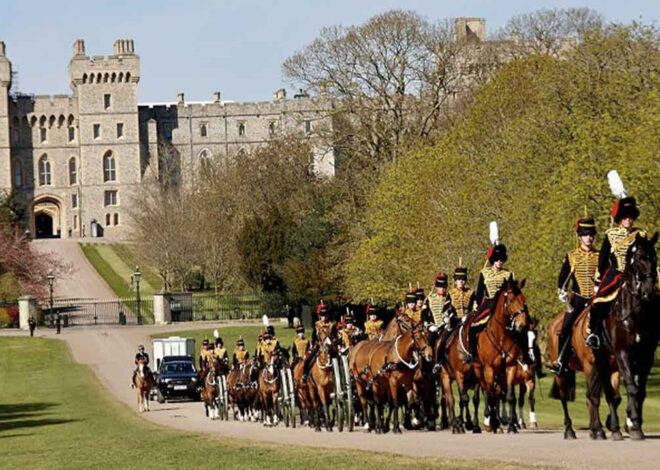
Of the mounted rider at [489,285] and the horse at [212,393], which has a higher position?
the mounted rider at [489,285]

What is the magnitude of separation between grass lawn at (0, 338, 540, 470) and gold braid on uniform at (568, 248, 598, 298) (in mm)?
3463

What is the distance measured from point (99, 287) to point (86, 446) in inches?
2960

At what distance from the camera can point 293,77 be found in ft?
237

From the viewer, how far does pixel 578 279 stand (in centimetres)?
1902

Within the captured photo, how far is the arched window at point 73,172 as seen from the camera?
149 m

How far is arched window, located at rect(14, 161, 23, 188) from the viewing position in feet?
486

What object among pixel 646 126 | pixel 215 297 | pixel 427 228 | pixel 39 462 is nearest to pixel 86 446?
pixel 39 462

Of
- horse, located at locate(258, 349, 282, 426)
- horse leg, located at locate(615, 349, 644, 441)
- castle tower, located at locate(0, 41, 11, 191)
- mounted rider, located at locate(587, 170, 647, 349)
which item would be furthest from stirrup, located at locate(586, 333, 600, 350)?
castle tower, located at locate(0, 41, 11, 191)

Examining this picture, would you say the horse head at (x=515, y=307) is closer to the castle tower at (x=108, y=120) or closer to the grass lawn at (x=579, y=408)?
the grass lawn at (x=579, y=408)

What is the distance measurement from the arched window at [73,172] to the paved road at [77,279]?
22665 millimetres

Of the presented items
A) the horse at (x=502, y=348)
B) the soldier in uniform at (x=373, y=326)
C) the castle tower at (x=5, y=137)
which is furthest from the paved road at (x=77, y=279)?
the horse at (x=502, y=348)

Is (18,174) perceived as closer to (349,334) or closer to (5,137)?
(5,137)

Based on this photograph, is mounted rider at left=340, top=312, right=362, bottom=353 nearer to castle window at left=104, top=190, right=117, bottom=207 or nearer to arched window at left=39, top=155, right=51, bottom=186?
castle window at left=104, top=190, right=117, bottom=207

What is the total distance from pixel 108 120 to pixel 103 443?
12473cm
